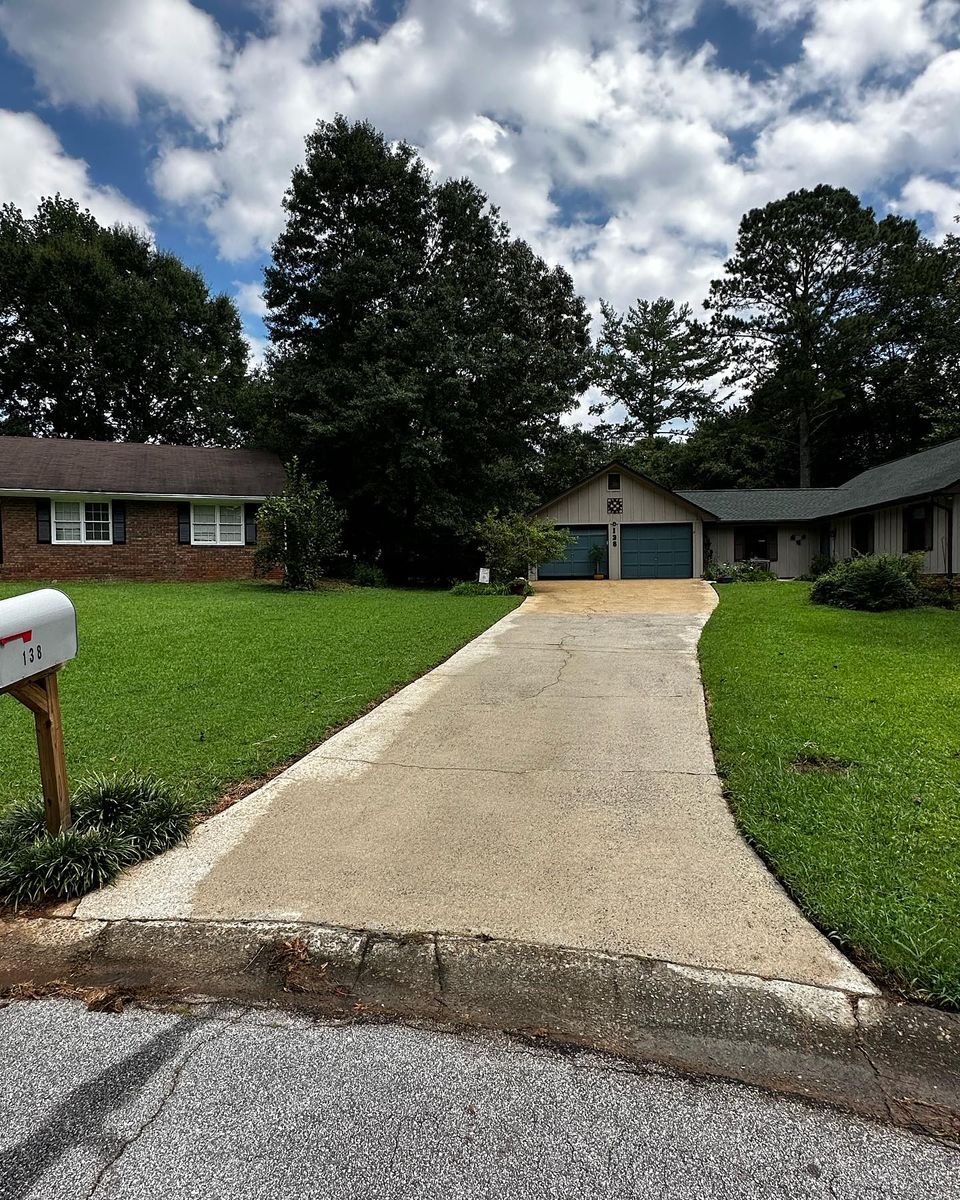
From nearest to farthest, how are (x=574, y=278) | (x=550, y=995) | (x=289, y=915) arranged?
1. (x=550, y=995)
2. (x=289, y=915)
3. (x=574, y=278)

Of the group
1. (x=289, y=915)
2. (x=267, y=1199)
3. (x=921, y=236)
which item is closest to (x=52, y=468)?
(x=289, y=915)

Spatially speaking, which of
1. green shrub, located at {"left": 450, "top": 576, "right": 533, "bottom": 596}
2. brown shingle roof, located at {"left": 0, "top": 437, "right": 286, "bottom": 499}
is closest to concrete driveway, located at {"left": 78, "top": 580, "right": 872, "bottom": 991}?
green shrub, located at {"left": 450, "top": 576, "right": 533, "bottom": 596}

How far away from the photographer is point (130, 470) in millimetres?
20156

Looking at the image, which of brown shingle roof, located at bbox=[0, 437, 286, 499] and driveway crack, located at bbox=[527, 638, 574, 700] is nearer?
driveway crack, located at bbox=[527, 638, 574, 700]

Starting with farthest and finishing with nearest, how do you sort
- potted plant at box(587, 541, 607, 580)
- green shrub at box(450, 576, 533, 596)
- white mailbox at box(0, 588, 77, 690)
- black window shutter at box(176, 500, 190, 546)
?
potted plant at box(587, 541, 607, 580), black window shutter at box(176, 500, 190, 546), green shrub at box(450, 576, 533, 596), white mailbox at box(0, 588, 77, 690)

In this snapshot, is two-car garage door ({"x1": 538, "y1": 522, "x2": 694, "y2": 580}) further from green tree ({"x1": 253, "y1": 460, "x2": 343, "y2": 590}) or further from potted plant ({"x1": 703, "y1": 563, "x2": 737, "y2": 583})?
green tree ({"x1": 253, "y1": 460, "x2": 343, "y2": 590})

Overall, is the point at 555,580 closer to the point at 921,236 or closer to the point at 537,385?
the point at 537,385

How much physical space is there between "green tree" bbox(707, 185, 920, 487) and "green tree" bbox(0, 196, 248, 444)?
2938 centimetres

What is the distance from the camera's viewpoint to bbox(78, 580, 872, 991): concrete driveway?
2.68 metres

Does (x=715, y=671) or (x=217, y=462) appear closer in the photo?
(x=715, y=671)

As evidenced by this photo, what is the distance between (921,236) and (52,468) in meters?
41.9

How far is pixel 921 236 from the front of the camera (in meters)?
33.9

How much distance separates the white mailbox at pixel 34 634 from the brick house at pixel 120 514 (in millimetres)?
17764

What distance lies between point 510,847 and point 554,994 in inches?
44.2
